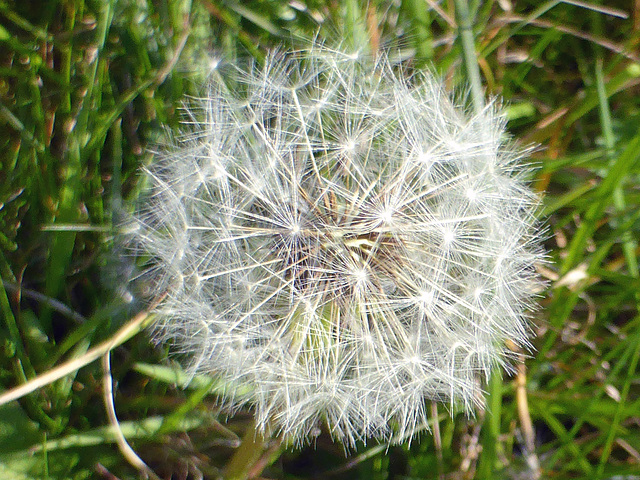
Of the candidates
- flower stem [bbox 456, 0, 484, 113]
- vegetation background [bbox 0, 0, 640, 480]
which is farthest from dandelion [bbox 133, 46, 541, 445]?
vegetation background [bbox 0, 0, 640, 480]

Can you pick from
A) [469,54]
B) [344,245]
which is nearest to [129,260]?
[344,245]

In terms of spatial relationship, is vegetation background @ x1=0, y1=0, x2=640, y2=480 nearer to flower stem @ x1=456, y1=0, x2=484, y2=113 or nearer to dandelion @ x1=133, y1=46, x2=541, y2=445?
flower stem @ x1=456, y1=0, x2=484, y2=113

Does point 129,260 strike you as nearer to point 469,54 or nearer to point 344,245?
point 344,245

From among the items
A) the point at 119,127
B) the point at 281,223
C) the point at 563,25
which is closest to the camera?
the point at 281,223

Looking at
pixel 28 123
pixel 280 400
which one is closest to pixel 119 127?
pixel 28 123

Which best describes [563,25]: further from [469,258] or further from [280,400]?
[280,400]

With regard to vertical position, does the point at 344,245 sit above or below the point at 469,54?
below

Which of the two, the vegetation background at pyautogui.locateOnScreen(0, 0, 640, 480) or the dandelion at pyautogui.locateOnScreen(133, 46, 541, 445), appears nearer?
the dandelion at pyautogui.locateOnScreen(133, 46, 541, 445)
